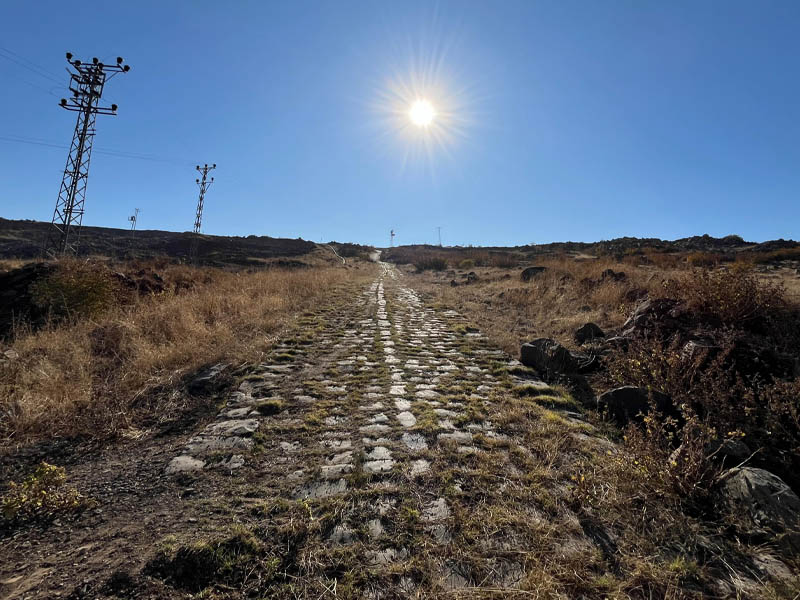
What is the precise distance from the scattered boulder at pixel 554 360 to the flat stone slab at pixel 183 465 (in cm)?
436

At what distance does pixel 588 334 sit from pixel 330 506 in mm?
5745

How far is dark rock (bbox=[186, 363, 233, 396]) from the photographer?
4293mm

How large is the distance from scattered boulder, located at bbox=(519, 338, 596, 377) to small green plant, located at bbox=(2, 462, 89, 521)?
507 cm

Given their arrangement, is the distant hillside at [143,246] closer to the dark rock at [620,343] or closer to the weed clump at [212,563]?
the dark rock at [620,343]

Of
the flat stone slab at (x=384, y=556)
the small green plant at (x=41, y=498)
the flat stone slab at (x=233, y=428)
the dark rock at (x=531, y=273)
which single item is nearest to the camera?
the flat stone slab at (x=384, y=556)

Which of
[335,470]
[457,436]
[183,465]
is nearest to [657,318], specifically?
[457,436]

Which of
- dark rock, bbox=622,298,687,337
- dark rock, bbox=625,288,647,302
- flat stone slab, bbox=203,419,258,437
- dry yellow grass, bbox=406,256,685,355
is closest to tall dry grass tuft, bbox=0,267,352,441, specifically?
flat stone slab, bbox=203,419,258,437

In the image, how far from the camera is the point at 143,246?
42125mm

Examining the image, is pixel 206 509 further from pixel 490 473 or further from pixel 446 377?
pixel 446 377

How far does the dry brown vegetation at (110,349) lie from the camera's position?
3.41 meters

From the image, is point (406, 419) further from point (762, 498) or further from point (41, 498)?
point (41, 498)

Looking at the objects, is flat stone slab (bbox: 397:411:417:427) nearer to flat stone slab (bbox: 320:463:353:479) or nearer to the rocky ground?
the rocky ground

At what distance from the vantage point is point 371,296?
14070 mm

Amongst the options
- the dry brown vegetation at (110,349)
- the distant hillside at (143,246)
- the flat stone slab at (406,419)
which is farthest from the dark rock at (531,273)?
the distant hillside at (143,246)
